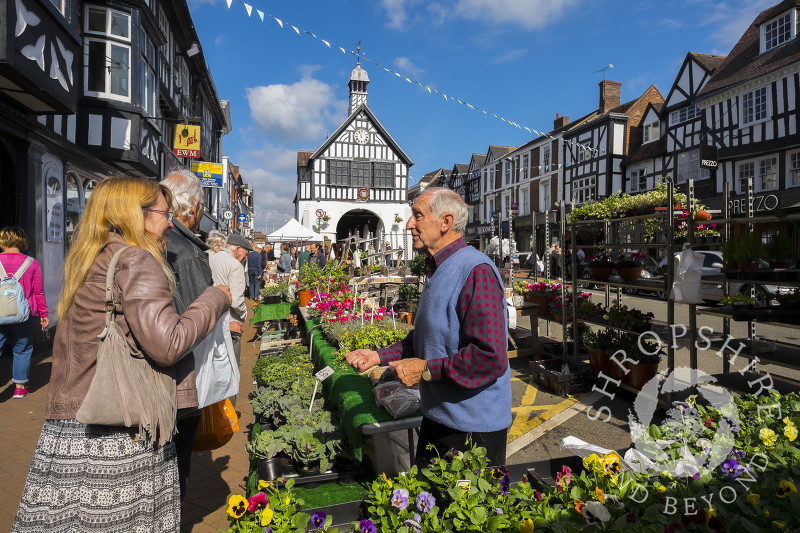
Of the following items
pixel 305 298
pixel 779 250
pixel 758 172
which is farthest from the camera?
pixel 758 172

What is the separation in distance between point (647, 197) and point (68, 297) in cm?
528

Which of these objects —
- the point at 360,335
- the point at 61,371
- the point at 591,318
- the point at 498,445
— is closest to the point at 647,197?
the point at 591,318

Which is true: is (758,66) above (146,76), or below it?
above

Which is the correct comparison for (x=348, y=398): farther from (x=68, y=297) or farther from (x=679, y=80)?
(x=679, y=80)

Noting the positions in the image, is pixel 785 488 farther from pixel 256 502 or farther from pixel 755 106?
pixel 755 106

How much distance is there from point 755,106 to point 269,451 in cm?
2403

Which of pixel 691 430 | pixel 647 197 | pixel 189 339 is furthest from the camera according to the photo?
pixel 647 197

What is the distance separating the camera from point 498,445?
2.21 metres

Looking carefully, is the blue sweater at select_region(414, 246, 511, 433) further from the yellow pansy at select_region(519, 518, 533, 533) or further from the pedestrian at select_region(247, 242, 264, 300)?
the pedestrian at select_region(247, 242, 264, 300)

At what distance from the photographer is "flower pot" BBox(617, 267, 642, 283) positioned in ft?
19.0

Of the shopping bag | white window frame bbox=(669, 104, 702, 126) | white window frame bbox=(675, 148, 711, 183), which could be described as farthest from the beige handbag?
white window frame bbox=(669, 104, 702, 126)

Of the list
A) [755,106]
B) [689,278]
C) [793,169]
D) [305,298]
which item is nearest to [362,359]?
[689,278]

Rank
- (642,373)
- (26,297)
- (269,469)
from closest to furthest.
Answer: (269,469) → (642,373) → (26,297)

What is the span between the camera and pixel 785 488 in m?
1.57
